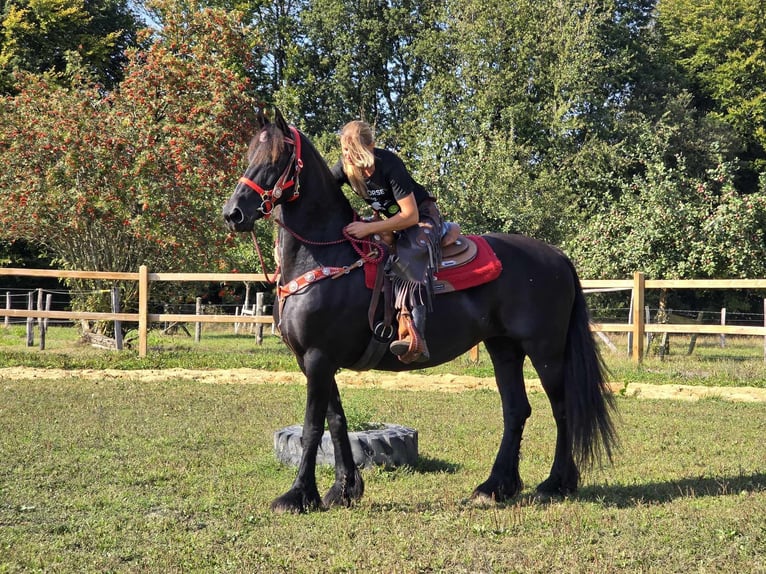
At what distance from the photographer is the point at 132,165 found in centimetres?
1633

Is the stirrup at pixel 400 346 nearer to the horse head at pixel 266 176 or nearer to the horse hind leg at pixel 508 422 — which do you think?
the horse hind leg at pixel 508 422

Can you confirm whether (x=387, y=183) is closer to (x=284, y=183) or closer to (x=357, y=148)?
(x=357, y=148)

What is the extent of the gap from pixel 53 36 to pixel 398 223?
28.5 metres

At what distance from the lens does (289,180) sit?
16.5 ft

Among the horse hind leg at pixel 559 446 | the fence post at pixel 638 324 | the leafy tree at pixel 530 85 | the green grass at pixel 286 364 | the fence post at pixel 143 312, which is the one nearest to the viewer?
the horse hind leg at pixel 559 446

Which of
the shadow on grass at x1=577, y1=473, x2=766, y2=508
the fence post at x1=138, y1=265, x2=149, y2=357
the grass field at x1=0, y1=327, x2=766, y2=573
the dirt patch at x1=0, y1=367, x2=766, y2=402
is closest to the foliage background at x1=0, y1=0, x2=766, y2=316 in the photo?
the fence post at x1=138, y1=265, x2=149, y2=357

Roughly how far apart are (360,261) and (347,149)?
719 mm

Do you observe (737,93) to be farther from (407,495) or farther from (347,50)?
(407,495)

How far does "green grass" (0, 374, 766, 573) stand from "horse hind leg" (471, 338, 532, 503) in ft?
0.58

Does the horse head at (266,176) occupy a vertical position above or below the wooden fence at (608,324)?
above

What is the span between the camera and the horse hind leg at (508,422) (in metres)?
5.50

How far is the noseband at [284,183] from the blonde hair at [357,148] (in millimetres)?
297

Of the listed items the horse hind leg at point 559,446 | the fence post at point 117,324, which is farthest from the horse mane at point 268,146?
the fence post at point 117,324

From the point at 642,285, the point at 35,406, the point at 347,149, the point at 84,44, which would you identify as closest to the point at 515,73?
the point at 84,44
